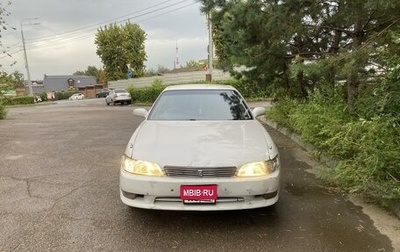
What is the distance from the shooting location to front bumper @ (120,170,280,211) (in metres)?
2.95

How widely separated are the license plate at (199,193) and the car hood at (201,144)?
0.65 ft

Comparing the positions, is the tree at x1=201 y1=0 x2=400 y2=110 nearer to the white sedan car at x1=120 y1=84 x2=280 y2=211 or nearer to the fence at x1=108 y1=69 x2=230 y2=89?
the white sedan car at x1=120 y1=84 x2=280 y2=211

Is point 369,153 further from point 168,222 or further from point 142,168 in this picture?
point 142,168

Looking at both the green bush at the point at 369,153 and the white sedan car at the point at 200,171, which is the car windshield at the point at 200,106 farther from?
the green bush at the point at 369,153

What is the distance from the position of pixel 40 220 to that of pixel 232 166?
2.10 metres

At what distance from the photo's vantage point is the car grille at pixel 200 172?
2969 mm

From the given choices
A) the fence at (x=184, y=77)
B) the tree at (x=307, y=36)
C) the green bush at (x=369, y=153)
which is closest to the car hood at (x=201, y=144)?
the green bush at (x=369, y=153)

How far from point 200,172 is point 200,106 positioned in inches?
67.1

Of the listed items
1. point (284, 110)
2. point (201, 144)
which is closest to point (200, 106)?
point (201, 144)

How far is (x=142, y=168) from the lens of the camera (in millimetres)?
3102

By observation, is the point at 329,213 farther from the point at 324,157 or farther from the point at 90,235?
the point at 90,235

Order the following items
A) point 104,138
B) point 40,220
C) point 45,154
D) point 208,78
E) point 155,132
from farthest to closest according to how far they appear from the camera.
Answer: point 208,78, point 104,138, point 45,154, point 155,132, point 40,220

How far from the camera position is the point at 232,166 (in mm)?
3020

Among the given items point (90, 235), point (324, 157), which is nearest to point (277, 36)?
point (324, 157)
